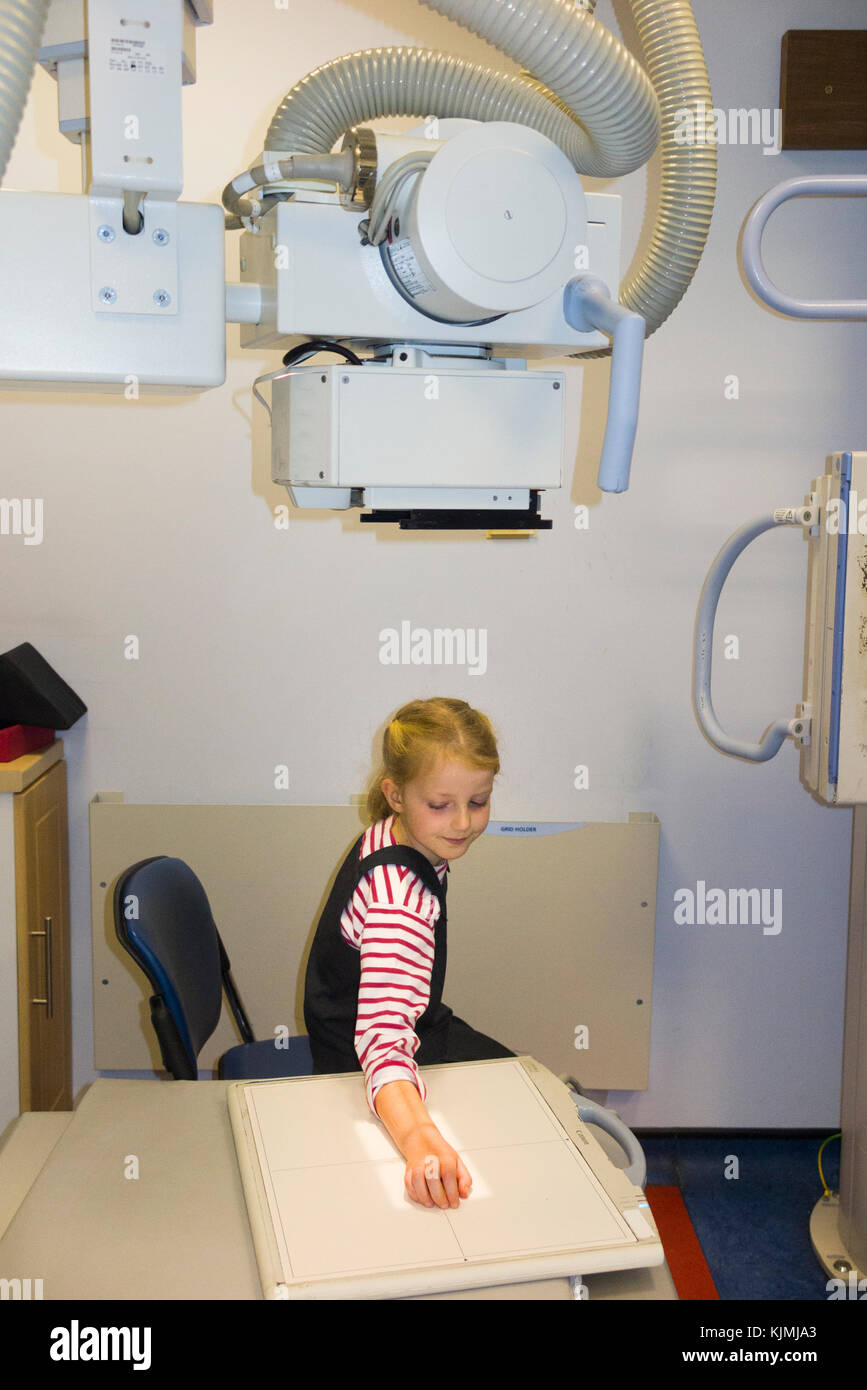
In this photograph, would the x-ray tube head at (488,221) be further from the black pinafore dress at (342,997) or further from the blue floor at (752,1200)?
the blue floor at (752,1200)

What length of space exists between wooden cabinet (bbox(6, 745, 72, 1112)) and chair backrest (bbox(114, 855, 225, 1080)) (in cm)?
41

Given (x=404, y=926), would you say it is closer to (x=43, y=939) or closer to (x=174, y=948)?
(x=174, y=948)

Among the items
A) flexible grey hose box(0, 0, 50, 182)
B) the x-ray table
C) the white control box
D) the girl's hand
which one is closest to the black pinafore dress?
the x-ray table

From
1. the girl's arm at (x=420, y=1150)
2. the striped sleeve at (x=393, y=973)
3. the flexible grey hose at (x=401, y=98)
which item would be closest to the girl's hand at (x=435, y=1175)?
the girl's arm at (x=420, y=1150)

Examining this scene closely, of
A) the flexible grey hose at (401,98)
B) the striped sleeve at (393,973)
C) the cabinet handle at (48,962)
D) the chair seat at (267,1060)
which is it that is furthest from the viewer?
the cabinet handle at (48,962)

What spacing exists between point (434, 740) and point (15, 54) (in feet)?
3.14

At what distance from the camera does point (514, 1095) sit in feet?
4.18

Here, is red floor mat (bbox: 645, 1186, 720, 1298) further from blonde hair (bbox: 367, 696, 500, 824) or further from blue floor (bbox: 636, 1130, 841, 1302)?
blonde hair (bbox: 367, 696, 500, 824)

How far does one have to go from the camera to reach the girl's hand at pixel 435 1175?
1052mm

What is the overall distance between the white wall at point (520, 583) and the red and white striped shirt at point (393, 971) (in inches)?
41.8

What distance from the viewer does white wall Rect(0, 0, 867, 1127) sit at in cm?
240

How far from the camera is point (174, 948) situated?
1.82m

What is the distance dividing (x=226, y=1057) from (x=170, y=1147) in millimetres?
833
